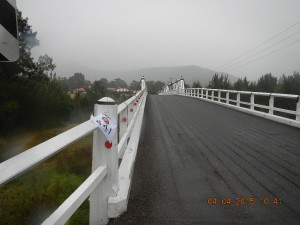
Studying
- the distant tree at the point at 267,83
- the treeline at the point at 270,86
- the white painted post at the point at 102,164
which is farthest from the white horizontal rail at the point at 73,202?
the distant tree at the point at 267,83

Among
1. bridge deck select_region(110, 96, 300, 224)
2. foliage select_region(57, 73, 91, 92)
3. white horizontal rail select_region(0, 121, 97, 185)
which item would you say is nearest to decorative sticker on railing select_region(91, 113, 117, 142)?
white horizontal rail select_region(0, 121, 97, 185)

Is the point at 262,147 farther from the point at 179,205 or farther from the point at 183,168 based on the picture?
the point at 179,205

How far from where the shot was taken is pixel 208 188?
4.35 meters

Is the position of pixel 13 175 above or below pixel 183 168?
above

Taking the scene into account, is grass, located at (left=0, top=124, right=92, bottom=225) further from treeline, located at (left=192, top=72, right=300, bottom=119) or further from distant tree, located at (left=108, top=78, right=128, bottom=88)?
treeline, located at (left=192, top=72, right=300, bottom=119)

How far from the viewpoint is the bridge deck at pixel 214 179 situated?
11.5 ft

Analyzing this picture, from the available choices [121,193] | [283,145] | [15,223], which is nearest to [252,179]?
[121,193]

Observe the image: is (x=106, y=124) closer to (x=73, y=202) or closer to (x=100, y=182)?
(x=100, y=182)

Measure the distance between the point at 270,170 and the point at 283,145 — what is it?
2.40 m

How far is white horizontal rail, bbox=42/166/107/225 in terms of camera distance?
202cm

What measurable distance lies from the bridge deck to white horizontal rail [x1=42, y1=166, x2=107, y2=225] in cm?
68

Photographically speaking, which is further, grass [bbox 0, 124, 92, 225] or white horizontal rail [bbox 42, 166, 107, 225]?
grass [bbox 0, 124, 92, 225]

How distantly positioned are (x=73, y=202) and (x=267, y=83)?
268ft

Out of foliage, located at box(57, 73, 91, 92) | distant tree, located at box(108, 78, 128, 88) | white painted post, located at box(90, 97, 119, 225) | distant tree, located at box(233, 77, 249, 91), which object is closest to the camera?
white painted post, located at box(90, 97, 119, 225)
